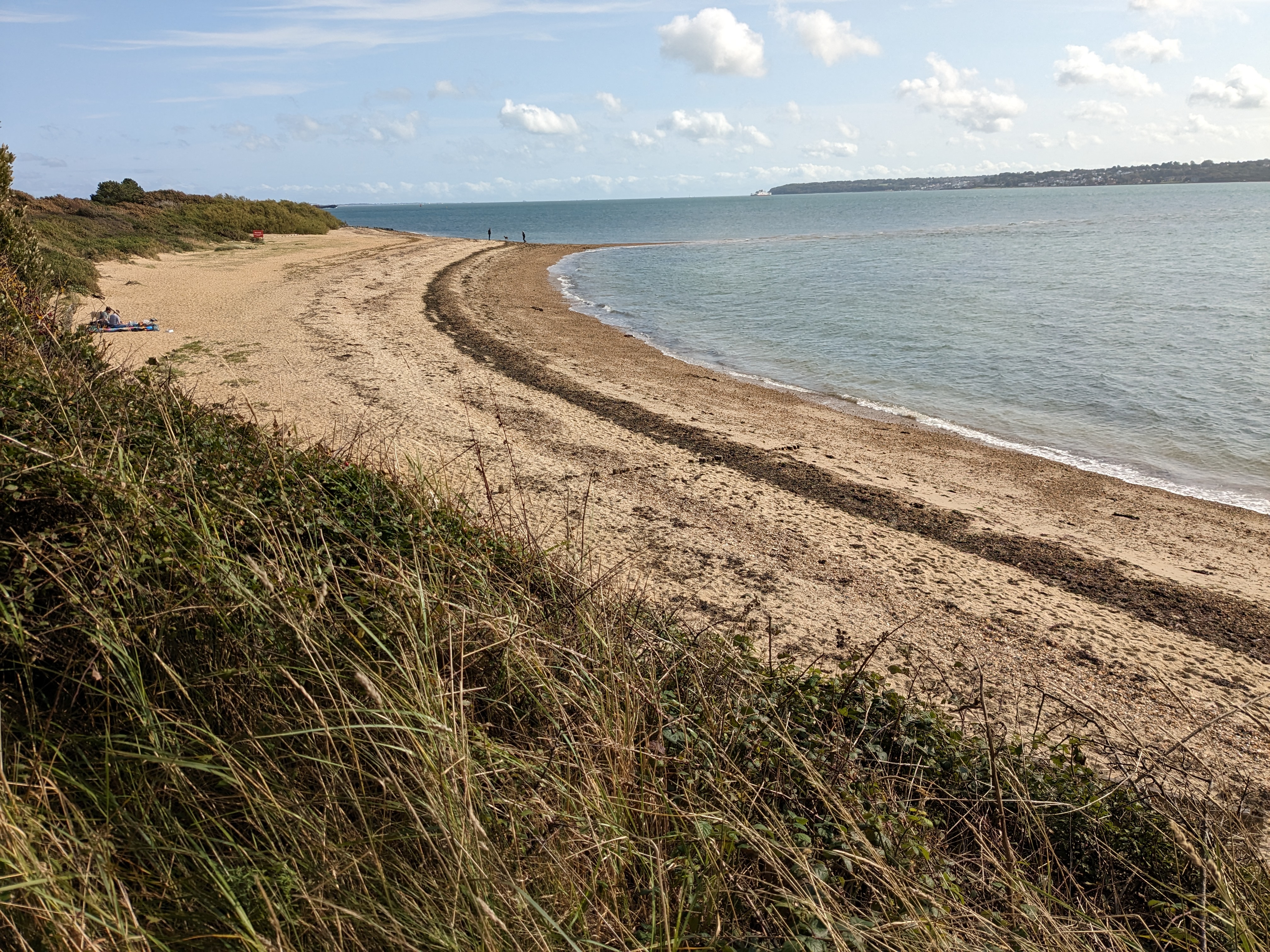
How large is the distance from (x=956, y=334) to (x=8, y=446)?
24.0 metres

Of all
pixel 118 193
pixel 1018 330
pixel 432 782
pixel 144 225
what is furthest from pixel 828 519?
pixel 118 193

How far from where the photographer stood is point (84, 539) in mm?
2715

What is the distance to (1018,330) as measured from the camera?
23.6 meters

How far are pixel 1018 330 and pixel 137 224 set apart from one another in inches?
1449

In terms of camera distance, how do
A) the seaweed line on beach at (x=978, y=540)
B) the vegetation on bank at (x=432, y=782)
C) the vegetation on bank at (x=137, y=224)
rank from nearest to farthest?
1. the vegetation on bank at (x=432, y=782)
2. the seaweed line on beach at (x=978, y=540)
3. the vegetation on bank at (x=137, y=224)

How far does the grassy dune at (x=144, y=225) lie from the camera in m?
22.2

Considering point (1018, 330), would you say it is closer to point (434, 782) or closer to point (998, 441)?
point (998, 441)

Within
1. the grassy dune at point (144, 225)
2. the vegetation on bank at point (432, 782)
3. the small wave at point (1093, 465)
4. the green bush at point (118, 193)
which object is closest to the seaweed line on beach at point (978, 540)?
the small wave at point (1093, 465)

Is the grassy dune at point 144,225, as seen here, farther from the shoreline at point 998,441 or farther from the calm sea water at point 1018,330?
the calm sea water at point 1018,330

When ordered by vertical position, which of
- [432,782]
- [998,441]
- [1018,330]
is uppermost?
[1018,330]

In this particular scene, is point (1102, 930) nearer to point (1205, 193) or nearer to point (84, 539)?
point (84, 539)

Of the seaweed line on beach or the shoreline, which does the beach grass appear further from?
the shoreline

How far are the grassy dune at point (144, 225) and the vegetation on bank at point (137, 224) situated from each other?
0.05m

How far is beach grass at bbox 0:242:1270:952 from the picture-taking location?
2.03m
